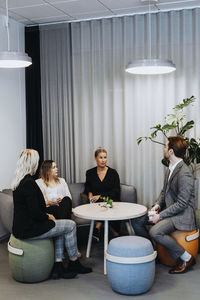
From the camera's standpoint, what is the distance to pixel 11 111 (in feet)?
19.0

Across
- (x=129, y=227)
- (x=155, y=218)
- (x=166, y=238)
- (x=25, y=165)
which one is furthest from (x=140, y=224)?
(x=25, y=165)

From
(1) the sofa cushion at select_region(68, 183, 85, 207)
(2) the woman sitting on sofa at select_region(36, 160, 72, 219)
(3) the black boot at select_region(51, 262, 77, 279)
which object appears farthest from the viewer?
(1) the sofa cushion at select_region(68, 183, 85, 207)

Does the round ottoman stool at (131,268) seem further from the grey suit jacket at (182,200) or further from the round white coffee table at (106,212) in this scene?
the grey suit jacket at (182,200)

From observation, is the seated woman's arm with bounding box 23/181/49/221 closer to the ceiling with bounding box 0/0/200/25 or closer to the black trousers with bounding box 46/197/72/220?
the black trousers with bounding box 46/197/72/220

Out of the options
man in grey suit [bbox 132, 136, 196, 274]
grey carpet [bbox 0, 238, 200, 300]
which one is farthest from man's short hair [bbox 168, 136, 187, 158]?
grey carpet [bbox 0, 238, 200, 300]

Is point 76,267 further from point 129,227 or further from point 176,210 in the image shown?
Answer: point 176,210

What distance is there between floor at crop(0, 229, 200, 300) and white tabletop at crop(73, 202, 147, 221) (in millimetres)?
610

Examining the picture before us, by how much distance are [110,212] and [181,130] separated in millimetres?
1447

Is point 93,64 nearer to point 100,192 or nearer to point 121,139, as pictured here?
point 121,139

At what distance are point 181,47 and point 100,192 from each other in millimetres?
2202

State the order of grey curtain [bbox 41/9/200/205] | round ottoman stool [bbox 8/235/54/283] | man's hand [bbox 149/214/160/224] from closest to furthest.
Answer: round ottoman stool [bbox 8/235/54/283] → man's hand [bbox 149/214/160/224] → grey curtain [bbox 41/9/200/205]

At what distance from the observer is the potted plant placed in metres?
5.02

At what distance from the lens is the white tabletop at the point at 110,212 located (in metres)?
4.24

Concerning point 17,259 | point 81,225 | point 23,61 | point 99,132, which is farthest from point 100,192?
point 23,61
